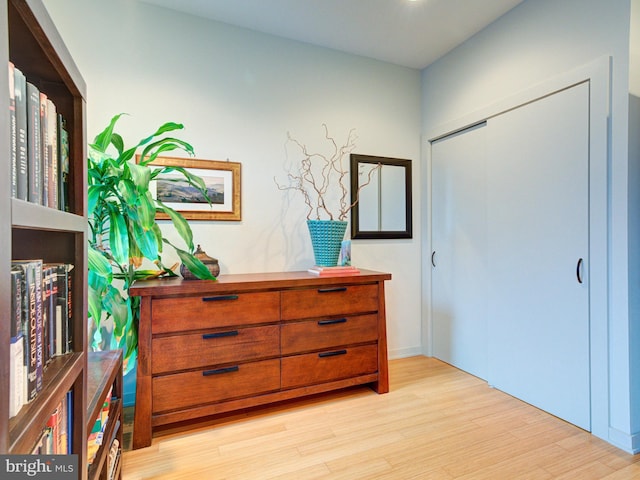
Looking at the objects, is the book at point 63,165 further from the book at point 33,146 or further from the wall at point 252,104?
the wall at point 252,104

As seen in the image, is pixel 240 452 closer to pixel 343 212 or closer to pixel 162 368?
pixel 162 368

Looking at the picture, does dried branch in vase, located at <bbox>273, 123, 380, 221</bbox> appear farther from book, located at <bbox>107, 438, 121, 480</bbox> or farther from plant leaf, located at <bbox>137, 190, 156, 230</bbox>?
book, located at <bbox>107, 438, 121, 480</bbox>

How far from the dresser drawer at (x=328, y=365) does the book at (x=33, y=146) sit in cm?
172

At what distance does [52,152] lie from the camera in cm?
75

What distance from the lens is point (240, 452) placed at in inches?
68.3

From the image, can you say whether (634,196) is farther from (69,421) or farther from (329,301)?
(69,421)

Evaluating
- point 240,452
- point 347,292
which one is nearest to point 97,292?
point 240,452

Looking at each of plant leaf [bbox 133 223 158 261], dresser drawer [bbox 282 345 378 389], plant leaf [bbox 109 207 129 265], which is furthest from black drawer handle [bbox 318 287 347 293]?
plant leaf [bbox 109 207 129 265]

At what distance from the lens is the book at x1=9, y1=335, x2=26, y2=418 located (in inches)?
21.9

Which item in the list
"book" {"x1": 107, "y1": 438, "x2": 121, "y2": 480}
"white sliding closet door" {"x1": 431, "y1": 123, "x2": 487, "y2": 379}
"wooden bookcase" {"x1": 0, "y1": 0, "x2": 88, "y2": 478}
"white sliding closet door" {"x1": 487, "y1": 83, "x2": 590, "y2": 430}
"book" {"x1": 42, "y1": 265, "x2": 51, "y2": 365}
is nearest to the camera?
"wooden bookcase" {"x1": 0, "y1": 0, "x2": 88, "y2": 478}

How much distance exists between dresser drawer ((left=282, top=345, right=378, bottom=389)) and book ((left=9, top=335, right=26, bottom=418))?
163cm

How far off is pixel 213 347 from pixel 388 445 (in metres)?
1.12

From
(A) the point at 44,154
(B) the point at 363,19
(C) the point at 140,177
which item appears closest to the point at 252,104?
(B) the point at 363,19

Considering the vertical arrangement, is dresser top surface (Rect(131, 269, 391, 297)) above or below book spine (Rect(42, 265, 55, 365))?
below
